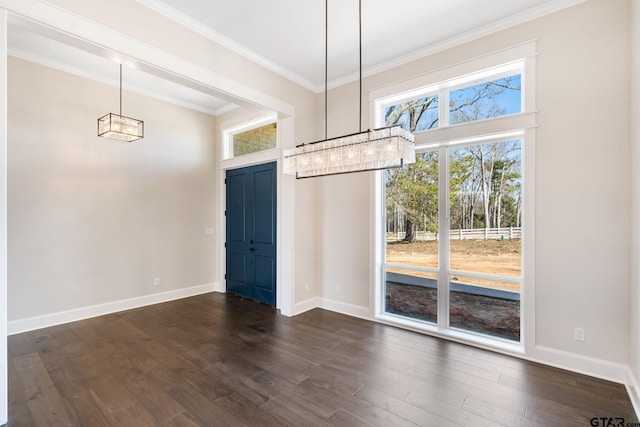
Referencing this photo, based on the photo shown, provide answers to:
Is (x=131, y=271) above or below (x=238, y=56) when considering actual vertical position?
below

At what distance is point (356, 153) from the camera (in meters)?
2.40

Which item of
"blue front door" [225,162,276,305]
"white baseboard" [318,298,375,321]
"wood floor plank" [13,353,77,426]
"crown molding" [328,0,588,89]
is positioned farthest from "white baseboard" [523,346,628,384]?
"wood floor plank" [13,353,77,426]

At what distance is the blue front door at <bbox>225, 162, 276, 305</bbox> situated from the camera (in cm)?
494

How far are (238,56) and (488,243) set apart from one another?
147 inches

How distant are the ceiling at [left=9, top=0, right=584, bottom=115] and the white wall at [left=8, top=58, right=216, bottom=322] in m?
0.54

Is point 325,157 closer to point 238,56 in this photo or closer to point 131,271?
point 238,56

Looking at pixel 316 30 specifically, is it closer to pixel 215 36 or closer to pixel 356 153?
pixel 215 36

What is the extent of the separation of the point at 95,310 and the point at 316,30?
4.84m

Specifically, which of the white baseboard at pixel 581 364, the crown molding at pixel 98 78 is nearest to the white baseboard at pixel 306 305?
the white baseboard at pixel 581 364

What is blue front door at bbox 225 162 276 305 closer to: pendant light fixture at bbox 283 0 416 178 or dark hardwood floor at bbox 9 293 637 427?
dark hardwood floor at bbox 9 293 637 427

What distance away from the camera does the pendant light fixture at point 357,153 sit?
7.36 ft

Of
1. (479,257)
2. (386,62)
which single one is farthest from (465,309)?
(386,62)

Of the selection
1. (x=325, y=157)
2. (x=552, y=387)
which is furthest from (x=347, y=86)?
(x=552, y=387)

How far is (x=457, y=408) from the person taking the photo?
89.4 inches
